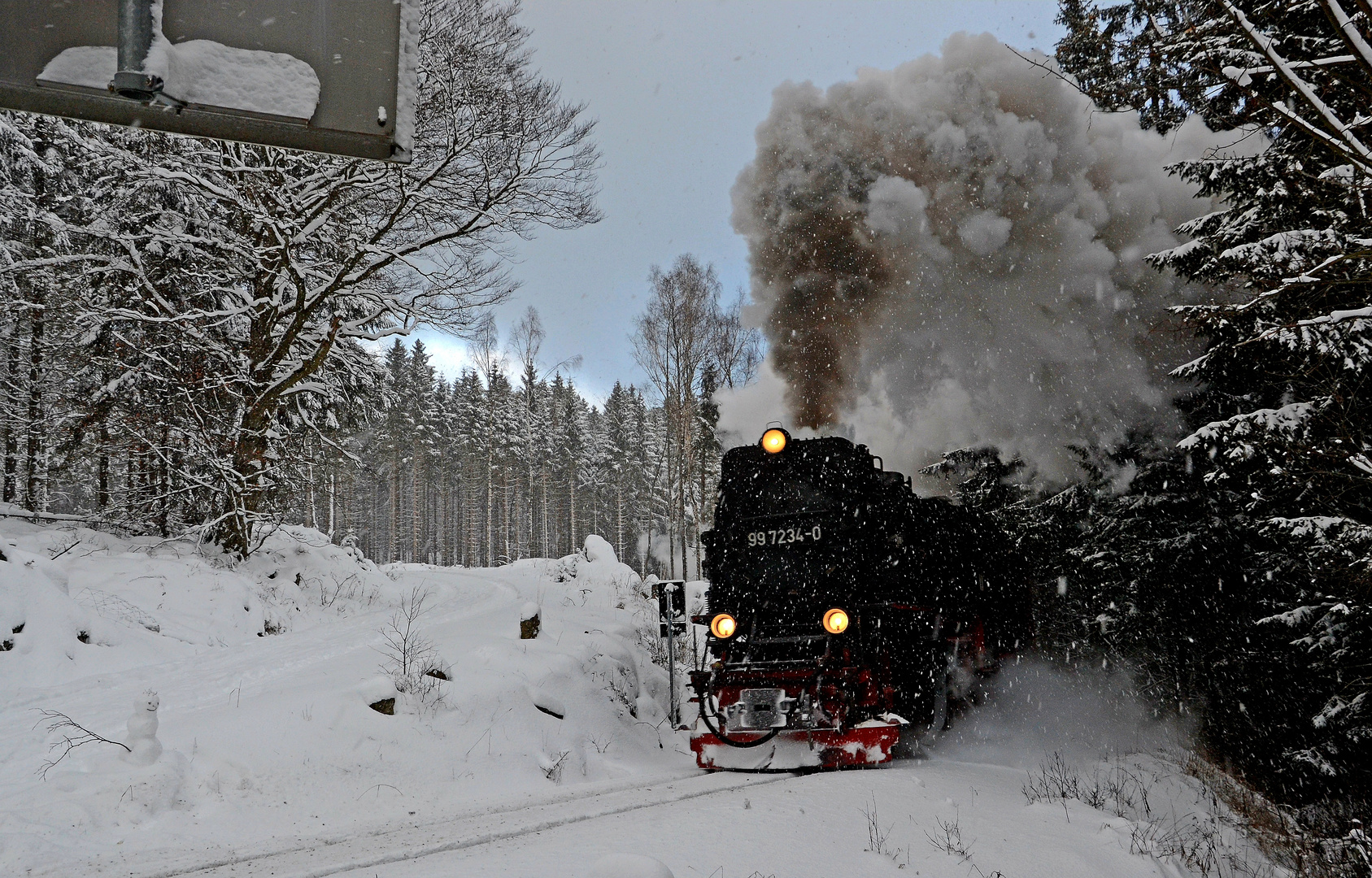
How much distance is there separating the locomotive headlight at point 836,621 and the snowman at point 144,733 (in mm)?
5526

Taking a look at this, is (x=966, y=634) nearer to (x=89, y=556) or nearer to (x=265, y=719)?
(x=265, y=719)

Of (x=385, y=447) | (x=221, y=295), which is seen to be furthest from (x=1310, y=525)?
(x=385, y=447)

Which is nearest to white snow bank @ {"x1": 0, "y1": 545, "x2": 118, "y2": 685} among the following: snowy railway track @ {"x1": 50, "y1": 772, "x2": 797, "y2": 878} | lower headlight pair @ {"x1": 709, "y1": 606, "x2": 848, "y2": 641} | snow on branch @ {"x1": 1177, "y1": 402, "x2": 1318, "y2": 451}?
snowy railway track @ {"x1": 50, "y1": 772, "x2": 797, "y2": 878}

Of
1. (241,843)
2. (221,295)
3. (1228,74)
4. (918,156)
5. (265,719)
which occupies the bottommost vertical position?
(241,843)

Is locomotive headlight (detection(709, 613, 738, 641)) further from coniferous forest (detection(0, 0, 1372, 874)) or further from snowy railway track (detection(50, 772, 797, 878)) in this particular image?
coniferous forest (detection(0, 0, 1372, 874))

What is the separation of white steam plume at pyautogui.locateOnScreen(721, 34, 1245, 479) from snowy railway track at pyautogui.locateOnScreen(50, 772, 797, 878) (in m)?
7.43

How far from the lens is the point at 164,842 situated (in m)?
5.09

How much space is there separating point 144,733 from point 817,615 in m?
5.71

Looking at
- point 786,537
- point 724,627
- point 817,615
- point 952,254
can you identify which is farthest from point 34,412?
point 952,254

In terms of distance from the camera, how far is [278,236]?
37.5ft

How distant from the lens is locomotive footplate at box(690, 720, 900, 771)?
7223mm

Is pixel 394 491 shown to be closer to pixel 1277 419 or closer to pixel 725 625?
pixel 725 625

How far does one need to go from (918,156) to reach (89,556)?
44.8ft

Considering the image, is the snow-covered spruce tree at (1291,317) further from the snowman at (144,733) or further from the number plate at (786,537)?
the snowman at (144,733)
